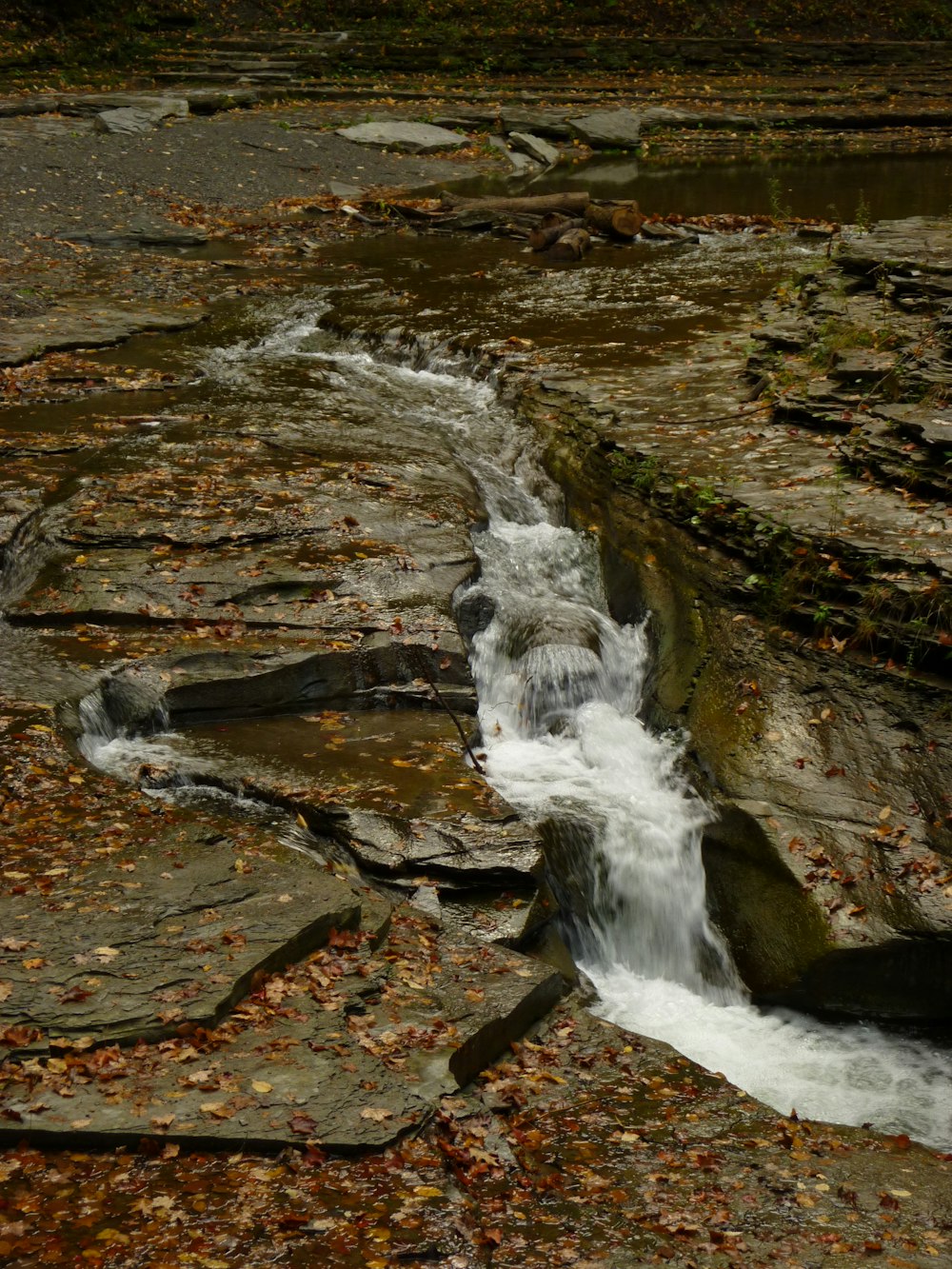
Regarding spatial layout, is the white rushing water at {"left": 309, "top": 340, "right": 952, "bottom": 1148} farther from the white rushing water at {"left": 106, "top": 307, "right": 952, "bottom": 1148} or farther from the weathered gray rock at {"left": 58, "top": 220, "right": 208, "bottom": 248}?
the weathered gray rock at {"left": 58, "top": 220, "right": 208, "bottom": 248}

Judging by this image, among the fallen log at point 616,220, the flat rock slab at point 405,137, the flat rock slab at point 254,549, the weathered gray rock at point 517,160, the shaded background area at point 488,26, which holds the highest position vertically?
the shaded background area at point 488,26

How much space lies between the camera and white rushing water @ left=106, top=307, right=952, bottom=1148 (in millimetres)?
6336

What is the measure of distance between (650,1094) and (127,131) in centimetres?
2086

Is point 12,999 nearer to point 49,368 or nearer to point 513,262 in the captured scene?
point 49,368

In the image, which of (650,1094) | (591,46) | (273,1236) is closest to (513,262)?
(650,1094)

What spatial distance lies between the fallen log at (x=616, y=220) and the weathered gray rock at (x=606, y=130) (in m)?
8.38

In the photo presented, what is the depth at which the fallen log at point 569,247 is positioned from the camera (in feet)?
55.6

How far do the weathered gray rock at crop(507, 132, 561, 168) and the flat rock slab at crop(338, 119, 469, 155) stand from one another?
0.95m

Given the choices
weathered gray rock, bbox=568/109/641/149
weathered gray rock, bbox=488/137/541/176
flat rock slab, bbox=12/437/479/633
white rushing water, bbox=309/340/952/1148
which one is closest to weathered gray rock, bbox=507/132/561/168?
weathered gray rock, bbox=488/137/541/176

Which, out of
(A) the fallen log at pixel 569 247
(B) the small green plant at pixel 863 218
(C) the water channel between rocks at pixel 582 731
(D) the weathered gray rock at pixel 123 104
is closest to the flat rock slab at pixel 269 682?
(C) the water channel between rocks at pixel 582 731

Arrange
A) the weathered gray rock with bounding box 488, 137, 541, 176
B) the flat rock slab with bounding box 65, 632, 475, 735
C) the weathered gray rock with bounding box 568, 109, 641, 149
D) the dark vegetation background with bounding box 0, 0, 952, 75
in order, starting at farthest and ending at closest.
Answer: the dark vegetation background with bounding box 0, 0, 952, 75, the weathered gray rock with bounding box 568, 109, 641, 149, the weathered gray rock with bounding box 488, 137, 541, 176, the flat rock slab with bounding box 65, 632, 475, 735

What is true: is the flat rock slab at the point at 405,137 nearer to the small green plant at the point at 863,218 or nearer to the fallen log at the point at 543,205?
the fallen log at the point at 543,205

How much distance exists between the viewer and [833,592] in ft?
25.3

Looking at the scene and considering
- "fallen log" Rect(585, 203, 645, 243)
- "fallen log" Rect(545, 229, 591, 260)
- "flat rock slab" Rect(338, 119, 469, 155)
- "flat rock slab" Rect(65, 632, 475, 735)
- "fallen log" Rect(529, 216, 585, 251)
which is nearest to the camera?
"flat rock slab" Rect(65, 632, 475, 735)
